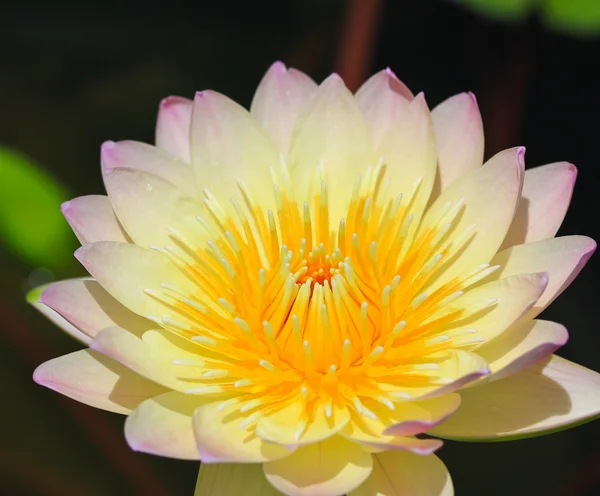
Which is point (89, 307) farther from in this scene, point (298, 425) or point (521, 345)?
point (521, 345)

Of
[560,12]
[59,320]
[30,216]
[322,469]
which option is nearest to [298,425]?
[322,469]

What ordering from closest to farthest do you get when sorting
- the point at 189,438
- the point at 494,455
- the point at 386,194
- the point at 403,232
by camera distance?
the point at 189,438 → the point at 403,232 → the point at 386,194 → the point at 494,455

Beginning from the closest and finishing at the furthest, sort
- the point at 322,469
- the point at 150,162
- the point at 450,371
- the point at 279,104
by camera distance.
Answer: the point at 322,469
the point at 450,371
the point at 150,162
the point at 279,104

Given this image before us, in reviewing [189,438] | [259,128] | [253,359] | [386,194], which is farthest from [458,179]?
[189,438]

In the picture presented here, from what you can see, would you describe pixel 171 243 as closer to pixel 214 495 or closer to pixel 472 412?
pixel 214 495

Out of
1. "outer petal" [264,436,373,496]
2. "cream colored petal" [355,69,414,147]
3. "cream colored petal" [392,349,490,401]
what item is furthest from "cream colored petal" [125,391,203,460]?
"cream colored petal" [355,69,414,147]

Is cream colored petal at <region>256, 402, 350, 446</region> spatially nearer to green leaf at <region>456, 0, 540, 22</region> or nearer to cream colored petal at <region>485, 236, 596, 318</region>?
cream colored petal at <region>485, 236, 596, 318</region>
